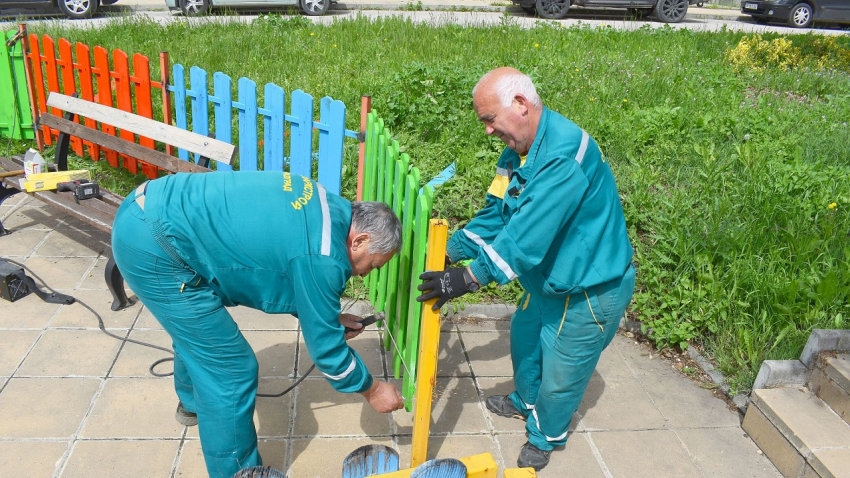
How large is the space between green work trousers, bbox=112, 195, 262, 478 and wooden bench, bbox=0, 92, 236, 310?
1.95 m

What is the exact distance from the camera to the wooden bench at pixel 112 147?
4.67m

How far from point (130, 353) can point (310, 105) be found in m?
2.11

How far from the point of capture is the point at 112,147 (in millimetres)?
5590

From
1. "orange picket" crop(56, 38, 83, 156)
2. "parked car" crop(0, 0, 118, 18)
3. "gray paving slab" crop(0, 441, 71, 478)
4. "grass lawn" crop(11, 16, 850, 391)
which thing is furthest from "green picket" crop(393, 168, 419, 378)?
"parked car" crop(0, 0, 118, 18)

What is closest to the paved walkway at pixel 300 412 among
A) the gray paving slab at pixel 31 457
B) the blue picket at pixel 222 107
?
the gray paving slab at pixel 31 457

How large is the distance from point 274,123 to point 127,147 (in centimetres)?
131

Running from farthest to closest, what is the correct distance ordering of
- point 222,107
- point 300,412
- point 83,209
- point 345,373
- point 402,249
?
point 222,107 → point 83,209 → point 300,412 → point 402,249 → point 345,373

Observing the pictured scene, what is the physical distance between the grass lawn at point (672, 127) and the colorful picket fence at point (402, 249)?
1.24 meters

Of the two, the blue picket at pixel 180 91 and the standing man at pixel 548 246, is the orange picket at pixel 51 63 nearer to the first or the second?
the blue picket at pixel 180 91

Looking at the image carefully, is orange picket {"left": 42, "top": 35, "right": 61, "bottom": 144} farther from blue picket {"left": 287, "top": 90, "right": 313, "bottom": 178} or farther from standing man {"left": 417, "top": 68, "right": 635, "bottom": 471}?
standing man {"left": 417, "top": 68, "right": 635, "bottom": 471}

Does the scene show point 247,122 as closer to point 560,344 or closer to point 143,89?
point 143,89

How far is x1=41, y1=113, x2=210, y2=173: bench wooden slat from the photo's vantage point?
5160 mm

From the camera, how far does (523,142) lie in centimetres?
278

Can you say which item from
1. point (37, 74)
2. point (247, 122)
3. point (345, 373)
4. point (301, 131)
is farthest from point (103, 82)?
point (345, 373)
